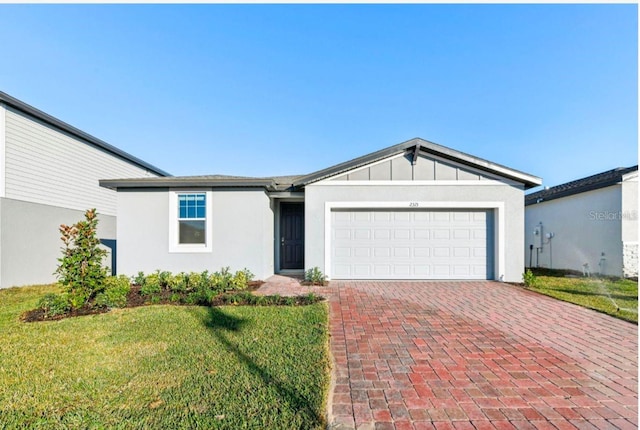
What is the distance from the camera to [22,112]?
375 inches

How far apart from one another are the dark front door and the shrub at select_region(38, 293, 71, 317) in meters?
6.60

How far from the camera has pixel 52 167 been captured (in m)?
10.6

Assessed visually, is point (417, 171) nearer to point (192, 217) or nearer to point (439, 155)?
point (439, 155)

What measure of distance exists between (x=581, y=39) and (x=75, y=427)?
522 inches

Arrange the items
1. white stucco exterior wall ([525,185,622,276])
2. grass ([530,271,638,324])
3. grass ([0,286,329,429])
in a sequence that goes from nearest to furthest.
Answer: grass ([0,286,329,429])
grass ([530,271,638,324])
white stucco exterior wall ([525,185,622,276])

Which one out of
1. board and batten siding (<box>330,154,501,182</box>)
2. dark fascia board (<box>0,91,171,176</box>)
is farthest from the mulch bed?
dark fascia board (<box>0,91,171,176</box>)

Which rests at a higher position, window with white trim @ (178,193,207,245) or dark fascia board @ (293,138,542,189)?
dark fascia board @ (293,138,542,189)

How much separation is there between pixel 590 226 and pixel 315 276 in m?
10.4

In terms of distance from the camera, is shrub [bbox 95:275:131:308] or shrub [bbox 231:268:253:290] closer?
shrub [bbox 95:275:131:308]

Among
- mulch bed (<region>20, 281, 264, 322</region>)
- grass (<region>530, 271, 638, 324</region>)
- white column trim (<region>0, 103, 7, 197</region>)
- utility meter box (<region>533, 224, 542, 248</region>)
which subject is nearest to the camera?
mulch bed (<region>20, 281, 264, 322</region>)

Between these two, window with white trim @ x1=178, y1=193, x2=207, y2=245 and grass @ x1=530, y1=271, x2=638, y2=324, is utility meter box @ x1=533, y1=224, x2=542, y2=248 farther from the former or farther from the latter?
window with white trim @ x1=178, y1=193, x2=207, y2=245

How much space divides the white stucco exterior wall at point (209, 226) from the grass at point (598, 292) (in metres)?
8.01

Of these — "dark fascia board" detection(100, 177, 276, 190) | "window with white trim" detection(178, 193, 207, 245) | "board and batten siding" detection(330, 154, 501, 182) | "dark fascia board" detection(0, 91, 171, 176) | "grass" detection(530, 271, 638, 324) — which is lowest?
"grass" detection(530, 271, 638, 324)

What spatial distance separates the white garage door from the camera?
9.10 metres
